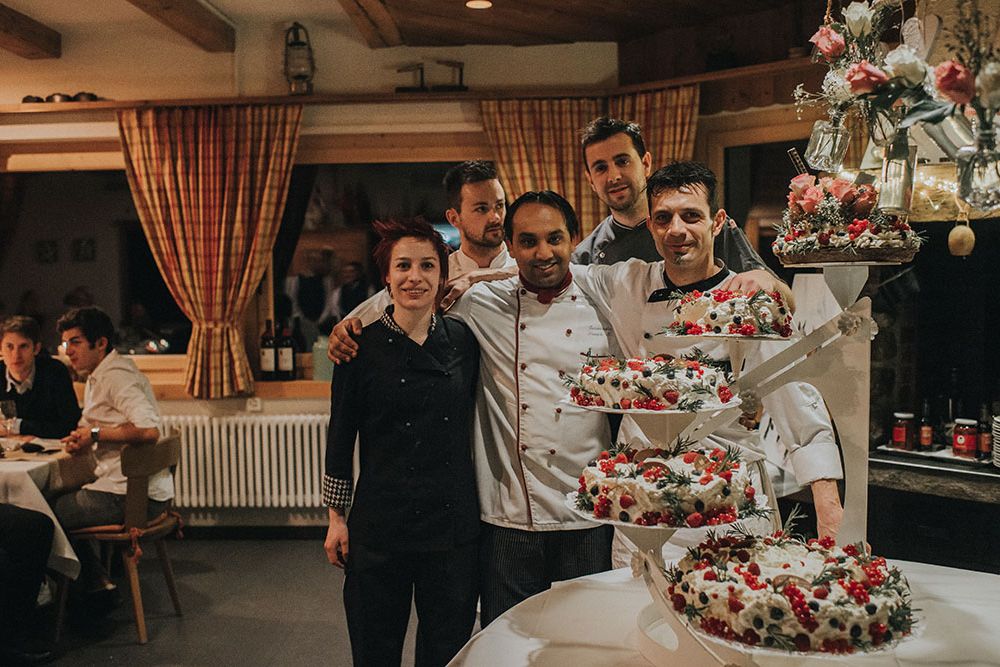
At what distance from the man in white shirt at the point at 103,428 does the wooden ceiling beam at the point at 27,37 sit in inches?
78.4

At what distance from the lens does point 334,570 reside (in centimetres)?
490

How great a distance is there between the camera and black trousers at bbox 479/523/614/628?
240 cm

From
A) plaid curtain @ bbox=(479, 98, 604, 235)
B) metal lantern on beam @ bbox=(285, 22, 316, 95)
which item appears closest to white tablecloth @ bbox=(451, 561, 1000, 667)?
plaid curtain @ bbox=(479, 98, 604, 235)

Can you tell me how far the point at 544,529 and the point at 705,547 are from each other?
74 cm

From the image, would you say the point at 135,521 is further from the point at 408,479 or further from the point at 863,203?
the point at 863,203

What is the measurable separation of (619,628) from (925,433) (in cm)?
266

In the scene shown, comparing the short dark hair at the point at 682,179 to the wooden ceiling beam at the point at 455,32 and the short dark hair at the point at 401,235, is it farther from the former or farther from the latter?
the wooden ceiling beam at the point at 455,32

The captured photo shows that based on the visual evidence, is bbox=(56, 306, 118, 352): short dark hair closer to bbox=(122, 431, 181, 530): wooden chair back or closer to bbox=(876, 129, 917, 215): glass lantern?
bbox=(122, 431, 181, 530): wooden chair back

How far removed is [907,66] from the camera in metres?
1.39

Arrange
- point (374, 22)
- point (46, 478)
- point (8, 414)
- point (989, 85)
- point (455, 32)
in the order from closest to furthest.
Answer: point (989, 85)
point (46, 478)
point (8, 414)
point (374, 22)
point (455, 32)

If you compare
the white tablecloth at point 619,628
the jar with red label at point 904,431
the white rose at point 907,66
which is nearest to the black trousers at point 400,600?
the white tablecloth at point 619,628

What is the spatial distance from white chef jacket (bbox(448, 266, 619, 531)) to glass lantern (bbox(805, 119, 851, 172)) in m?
0.98

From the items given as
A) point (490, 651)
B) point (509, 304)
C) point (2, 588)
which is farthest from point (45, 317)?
point (490, 651)

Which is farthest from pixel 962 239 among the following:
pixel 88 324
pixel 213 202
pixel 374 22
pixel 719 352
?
pixel 213 202
